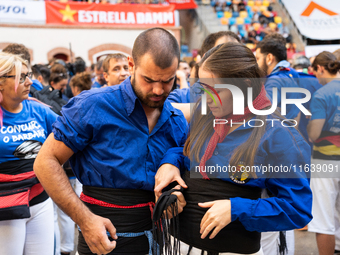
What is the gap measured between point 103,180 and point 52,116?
1.30 meters

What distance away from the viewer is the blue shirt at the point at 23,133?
233 cm

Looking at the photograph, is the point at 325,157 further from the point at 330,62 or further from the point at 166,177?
the point at 166,177

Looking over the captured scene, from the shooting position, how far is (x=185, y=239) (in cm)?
157

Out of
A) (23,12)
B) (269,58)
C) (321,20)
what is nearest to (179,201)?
(269,58)

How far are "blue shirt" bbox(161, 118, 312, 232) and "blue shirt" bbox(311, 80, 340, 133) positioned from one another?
1799 millimetres

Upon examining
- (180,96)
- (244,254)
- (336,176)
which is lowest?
(336,176)

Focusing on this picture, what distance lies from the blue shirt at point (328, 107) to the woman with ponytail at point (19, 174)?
241 centimetres

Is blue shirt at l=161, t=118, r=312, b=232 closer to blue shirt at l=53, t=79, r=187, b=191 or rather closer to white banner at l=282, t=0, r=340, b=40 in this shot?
blue shirt at l=53, t=79, r=187, b=191

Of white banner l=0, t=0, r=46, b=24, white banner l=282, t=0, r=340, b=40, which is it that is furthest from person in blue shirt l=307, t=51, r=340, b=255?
white banner l=0, t=0, r=46, b=24

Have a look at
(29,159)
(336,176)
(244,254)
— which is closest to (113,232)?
(244,254)

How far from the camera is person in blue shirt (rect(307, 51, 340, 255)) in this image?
9.93 ft

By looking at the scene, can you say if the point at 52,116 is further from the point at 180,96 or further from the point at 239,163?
the point at 239,163

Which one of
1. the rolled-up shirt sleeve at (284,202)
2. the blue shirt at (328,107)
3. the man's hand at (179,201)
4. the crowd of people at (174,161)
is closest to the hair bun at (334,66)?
the blue shirt at (328,107)

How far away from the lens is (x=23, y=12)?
1341cm
